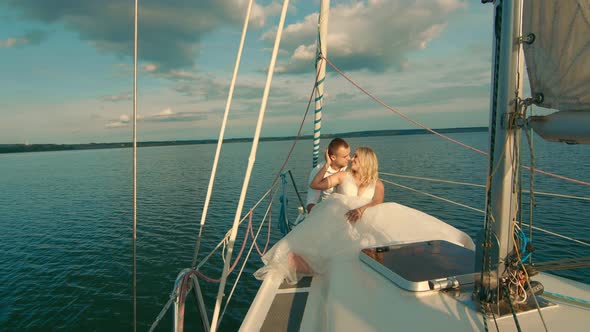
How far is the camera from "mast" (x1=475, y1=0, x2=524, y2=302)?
159 centimetres

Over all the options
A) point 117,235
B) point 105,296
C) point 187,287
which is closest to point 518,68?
point 187,287

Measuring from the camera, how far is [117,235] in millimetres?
13281

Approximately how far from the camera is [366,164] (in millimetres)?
3766

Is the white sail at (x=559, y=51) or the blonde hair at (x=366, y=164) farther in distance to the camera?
the blonde hair at (x=366, y=164)

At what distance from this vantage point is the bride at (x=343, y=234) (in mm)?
2770

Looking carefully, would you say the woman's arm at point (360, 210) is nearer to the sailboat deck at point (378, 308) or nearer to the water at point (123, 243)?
the sailboat deck at point (378, 308)

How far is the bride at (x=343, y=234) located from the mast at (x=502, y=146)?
3.93 feet

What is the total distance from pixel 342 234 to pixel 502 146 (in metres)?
1.68

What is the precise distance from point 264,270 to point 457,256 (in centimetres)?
155

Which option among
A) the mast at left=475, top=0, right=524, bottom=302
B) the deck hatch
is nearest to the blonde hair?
the deck hatch

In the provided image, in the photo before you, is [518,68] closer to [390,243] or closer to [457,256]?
[457,256]

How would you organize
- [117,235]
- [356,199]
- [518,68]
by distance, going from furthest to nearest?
[117,235], [356,199], [518,68]

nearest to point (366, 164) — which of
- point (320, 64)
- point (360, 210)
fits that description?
point (360, 210)

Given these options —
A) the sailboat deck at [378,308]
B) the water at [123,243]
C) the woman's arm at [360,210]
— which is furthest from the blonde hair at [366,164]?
the water at [123,243]
